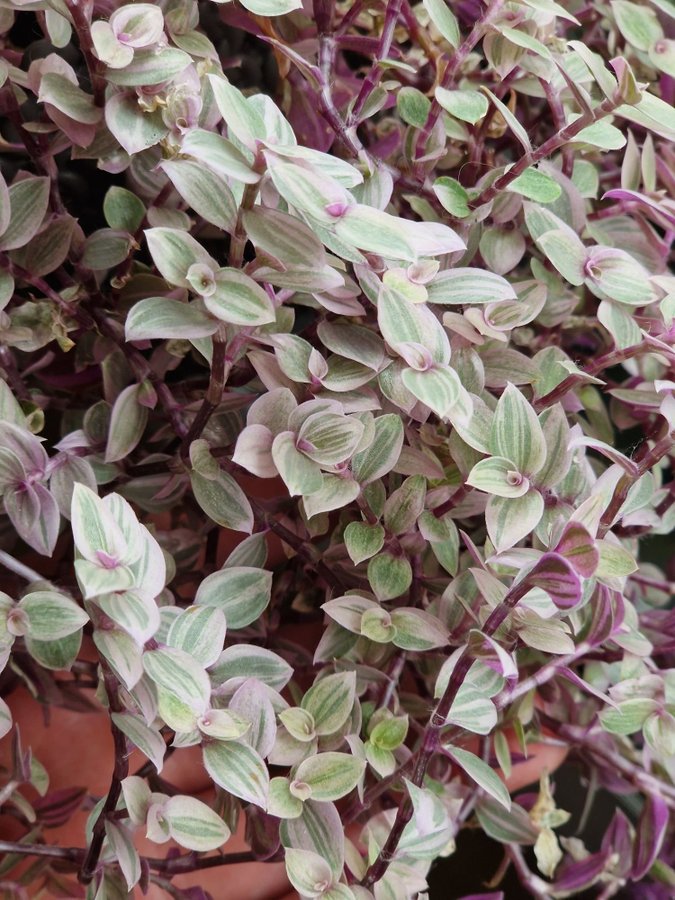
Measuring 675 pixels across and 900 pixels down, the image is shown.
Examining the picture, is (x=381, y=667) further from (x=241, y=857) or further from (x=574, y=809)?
(x=574, y=809)

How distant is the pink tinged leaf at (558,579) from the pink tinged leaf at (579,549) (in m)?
0.01

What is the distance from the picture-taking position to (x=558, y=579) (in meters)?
0.42

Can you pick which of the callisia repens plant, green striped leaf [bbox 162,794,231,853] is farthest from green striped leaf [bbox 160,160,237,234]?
green striped leaf [bbox 162,794,231,853]

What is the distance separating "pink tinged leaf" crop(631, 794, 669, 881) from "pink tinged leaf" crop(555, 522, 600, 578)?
34cm

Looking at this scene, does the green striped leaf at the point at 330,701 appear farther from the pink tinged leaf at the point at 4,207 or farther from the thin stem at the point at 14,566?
Result: the pink tinged leaf at the point at 4,207

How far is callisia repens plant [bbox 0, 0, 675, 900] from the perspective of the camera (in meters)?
0.44

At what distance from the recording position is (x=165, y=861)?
0.56 meters

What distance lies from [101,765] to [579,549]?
0.48 m

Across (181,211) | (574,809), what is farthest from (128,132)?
(574,809)

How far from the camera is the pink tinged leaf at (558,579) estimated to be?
41cm

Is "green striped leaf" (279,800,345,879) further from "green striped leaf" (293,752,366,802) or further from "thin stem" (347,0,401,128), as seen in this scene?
"thin stem" (347,0,401,128)

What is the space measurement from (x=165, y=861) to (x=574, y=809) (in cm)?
50

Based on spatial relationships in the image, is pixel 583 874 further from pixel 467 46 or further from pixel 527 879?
pixel 467 46

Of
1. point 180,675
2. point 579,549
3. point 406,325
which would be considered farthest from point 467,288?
point 180,675
